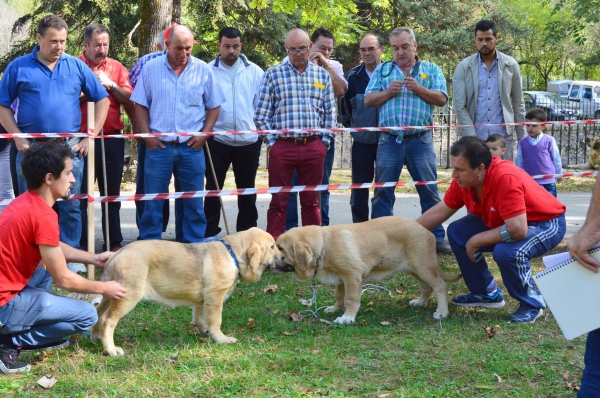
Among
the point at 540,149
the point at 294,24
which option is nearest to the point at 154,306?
the point at 540,149

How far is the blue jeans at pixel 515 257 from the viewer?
552 cm

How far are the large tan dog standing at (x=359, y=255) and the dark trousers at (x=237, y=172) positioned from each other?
2835 millimetres

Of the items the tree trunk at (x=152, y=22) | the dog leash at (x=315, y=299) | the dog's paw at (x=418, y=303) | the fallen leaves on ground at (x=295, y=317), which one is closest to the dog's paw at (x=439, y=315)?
the dog's paw at (x=418, y=303)

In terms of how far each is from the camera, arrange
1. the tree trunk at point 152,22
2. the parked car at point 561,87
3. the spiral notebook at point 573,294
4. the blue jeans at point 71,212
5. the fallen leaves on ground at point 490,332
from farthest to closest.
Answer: the parked car at point 561,87, the tree trunk at point 152,22, the blue jeans at point 71,212, the fallen leaves on ground at point 490,332, the spiral notebook at point 573,294

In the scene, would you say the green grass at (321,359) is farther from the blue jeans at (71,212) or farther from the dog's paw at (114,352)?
the blue jeans at (71,212)

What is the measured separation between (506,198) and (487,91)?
10.1 ft

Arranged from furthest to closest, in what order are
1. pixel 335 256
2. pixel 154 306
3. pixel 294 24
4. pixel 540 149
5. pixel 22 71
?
pixel 294 24 < pixel 540 149 < pixel 22 71 < pixel 154 306 < pixel 335 256

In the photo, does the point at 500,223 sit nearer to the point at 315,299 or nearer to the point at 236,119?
the point at 315,299

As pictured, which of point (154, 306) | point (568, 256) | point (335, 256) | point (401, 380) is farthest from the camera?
point (154, 306)

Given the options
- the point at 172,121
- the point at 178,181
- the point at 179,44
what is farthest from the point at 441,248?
the point at 179,44

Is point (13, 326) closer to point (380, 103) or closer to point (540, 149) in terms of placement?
point (380, 103)

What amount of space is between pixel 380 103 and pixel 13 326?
488cm

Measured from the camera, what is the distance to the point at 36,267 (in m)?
4.59

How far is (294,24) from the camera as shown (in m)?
21.5
